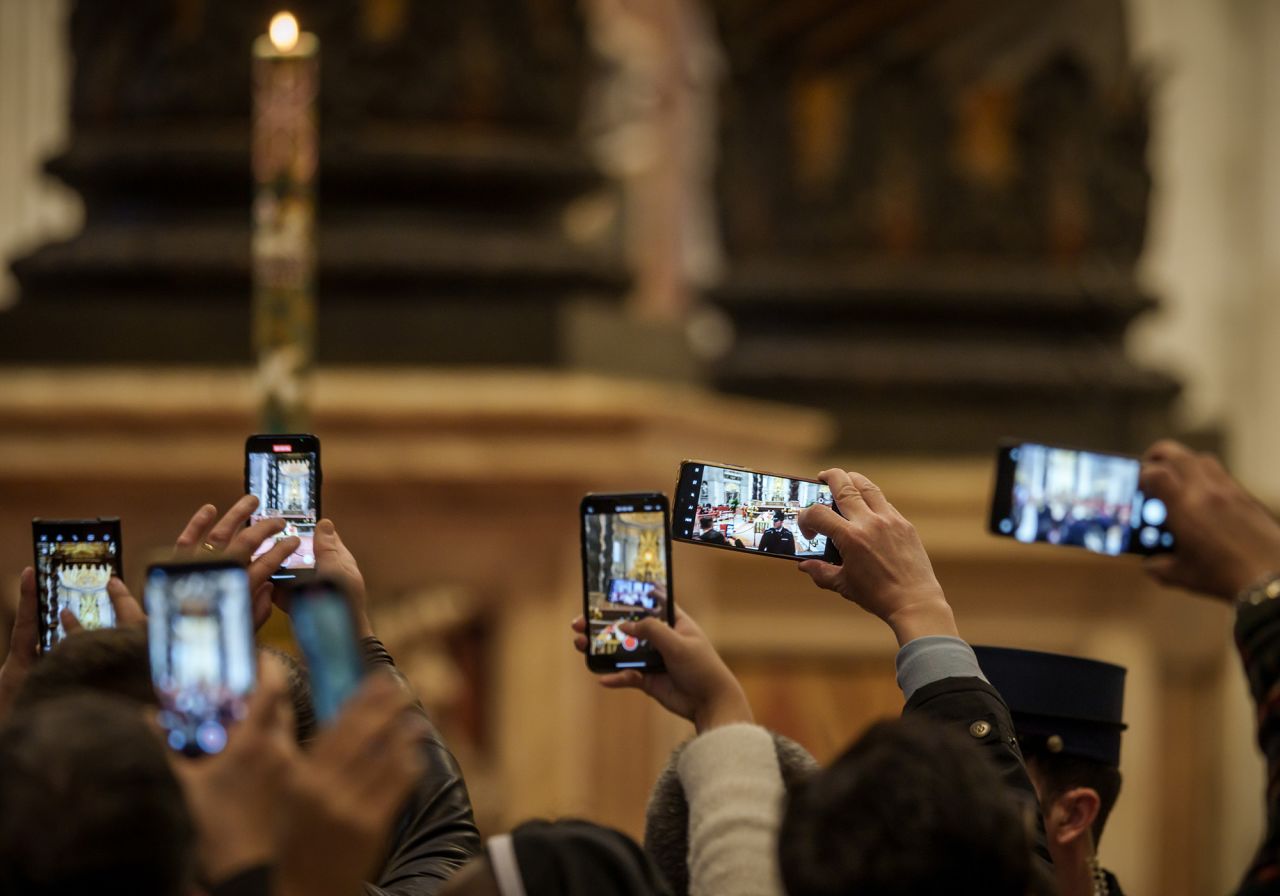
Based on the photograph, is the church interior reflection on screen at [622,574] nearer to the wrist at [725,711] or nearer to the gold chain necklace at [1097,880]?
the wrist at [725,711]

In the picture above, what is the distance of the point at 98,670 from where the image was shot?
4.65 feet

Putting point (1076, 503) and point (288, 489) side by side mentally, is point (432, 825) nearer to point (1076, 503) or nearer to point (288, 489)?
point (288, 489)

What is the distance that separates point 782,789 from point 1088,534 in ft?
2.84

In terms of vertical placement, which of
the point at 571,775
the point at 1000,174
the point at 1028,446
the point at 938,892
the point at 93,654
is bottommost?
the point at 571,775

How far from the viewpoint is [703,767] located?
1550mm

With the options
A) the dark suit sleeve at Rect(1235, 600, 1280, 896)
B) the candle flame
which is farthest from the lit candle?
the dark suit sleeve at Rect(1235, 600, 1280, 896)

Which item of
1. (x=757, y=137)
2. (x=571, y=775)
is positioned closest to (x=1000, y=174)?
(x=757, y=137)

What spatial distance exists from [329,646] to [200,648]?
0.14m

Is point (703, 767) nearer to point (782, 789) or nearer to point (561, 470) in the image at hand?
point (782, 789)

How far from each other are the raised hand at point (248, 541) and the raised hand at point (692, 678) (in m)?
0.30

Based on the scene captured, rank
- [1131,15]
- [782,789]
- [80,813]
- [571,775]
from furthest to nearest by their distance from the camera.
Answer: [1131,15] < [571,775] < [782,789] < [80,813]

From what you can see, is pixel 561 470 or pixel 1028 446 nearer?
pixel 1028 446

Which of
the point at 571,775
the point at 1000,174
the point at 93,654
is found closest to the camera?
the point at 93,654

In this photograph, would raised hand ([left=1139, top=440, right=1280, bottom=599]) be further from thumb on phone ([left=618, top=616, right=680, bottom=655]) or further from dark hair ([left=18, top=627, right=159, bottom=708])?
dark hair ([left=18, top=627, right=159, bottom=708])
